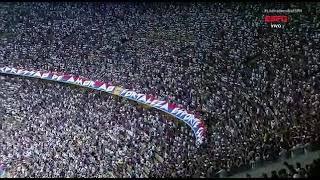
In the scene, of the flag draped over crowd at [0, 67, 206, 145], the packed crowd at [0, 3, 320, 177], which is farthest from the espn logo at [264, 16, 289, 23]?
the flag draped over crowd at [0, 67, 206, 145]

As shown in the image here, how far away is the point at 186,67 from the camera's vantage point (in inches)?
1178

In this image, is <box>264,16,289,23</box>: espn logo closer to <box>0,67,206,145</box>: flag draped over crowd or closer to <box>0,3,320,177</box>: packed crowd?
<box>0,3,320,177</box>: packed crowd

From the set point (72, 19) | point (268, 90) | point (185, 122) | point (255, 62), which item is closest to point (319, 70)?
A: point (268, 90)

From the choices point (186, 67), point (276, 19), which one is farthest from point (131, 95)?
point (276, 19)

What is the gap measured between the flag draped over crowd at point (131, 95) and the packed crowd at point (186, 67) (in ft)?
1.30

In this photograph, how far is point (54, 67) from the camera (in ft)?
119

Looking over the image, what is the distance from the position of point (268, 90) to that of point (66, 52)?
53.0 feet

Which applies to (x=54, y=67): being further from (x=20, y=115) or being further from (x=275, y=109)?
(x=275, y=109)

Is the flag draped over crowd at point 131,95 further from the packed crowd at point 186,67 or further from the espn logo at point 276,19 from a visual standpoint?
the espn logo at point 276,19

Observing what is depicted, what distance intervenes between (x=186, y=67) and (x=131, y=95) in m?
3.08

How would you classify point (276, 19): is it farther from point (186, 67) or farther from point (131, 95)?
point (131, 95)

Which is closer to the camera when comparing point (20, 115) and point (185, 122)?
point (185, 122)

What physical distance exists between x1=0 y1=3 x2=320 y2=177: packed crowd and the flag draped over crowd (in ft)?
1.30

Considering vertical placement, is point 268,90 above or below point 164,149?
above
